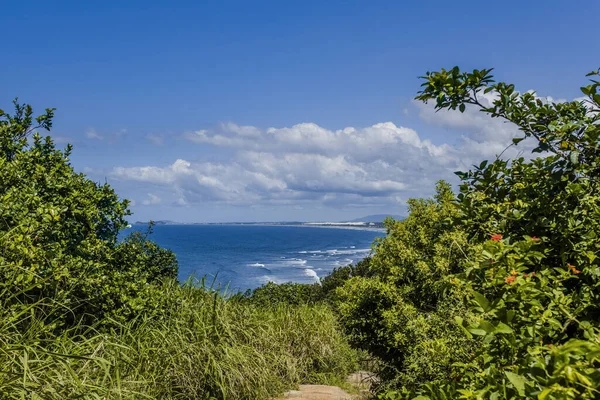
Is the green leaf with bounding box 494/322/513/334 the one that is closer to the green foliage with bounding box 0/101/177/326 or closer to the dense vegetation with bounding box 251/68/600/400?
the dense vegetation with bounding box 251/68/600/400

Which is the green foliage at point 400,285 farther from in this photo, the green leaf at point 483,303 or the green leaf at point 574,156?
the green leaf at point 483,303

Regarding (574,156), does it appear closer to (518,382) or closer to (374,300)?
(518,382)

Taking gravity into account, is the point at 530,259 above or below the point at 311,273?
above

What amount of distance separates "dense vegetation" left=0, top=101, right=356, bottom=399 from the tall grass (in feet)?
0.06

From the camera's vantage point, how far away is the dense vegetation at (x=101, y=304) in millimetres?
4875

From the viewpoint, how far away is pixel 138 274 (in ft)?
26.4

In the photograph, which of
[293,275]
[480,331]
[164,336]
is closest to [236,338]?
[164,336]

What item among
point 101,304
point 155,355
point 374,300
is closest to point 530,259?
point 155,355

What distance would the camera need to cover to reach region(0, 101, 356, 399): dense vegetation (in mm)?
4875

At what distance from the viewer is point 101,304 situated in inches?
274

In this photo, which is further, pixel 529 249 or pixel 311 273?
pixel 311 273

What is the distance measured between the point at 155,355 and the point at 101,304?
5.97 feet

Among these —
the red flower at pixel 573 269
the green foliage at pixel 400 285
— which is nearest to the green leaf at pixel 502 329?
the red flower at pixel 573 269

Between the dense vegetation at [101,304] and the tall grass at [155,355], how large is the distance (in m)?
0.02
